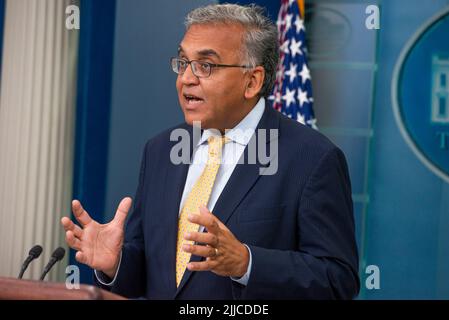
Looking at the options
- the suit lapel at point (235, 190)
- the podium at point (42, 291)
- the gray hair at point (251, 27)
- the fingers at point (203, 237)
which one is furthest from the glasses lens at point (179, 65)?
the podium at point (42, 291)

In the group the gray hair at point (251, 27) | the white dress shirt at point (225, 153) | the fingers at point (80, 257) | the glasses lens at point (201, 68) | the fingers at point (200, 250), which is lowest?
the fingers at point (80, 257)

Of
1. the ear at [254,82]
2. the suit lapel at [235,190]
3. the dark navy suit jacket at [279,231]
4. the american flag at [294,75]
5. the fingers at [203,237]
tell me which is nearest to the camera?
the fingers at [203,237]

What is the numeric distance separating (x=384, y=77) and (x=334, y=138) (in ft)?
1.73

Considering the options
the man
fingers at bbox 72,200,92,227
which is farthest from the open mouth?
fingers at bbox 72,200,92,227

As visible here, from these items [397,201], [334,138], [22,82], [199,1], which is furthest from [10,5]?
[397,201]

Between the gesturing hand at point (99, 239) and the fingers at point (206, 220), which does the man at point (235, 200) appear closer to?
the gesturing hand at point (99, 239)

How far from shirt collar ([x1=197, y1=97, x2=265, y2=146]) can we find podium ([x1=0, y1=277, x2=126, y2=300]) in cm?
101

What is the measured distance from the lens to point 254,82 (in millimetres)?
2391

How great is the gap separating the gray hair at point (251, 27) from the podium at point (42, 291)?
3.80 ft

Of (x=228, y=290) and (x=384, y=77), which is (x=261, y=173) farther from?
(x=384, y=77)

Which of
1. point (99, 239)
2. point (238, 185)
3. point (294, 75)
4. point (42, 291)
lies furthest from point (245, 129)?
point (294, 75)

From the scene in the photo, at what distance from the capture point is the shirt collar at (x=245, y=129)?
2.30 m

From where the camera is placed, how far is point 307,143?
86.4 inches
